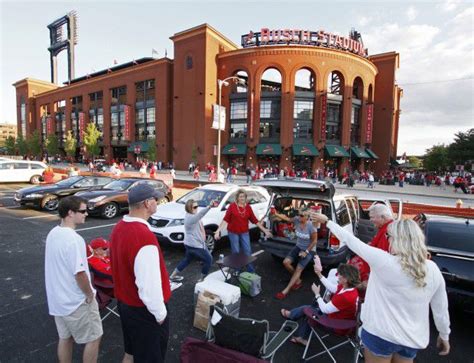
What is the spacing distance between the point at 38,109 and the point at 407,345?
84.1 meters

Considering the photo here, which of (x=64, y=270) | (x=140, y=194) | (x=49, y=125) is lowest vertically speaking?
(x=64, y=270)

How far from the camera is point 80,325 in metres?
2.36

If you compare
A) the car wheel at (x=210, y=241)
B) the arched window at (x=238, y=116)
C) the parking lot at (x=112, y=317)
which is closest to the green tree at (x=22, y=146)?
the arched window at (x=238, y=116)

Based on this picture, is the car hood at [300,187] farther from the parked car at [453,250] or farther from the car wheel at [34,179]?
the car wheel at [34,179]

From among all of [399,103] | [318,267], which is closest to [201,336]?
[318,267]

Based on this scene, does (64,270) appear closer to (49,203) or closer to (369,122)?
(49,203)

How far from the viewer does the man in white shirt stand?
89.8 inches

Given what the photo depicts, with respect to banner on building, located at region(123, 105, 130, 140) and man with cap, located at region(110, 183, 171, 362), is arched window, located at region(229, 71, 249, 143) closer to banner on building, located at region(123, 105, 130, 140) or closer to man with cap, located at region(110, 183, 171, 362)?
banner on building, located at region(123, 105, 130, 140)

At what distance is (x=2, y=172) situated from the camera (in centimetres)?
1791

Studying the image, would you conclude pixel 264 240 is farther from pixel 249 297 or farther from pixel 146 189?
pixel 146 189

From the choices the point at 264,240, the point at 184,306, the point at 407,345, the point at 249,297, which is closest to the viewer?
the point at 407,345

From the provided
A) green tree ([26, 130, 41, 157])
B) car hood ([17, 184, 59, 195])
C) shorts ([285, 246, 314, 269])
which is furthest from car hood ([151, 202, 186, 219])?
green tree ([26, 130, 41, 157])

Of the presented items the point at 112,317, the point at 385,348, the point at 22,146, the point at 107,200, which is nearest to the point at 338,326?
the point at 385,348

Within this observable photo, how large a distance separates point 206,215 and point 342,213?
3140 mm
